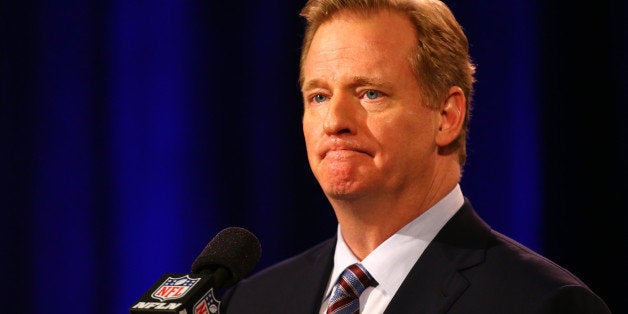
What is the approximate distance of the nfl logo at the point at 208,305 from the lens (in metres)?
Result: 1.47

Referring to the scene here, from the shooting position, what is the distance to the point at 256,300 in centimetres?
237

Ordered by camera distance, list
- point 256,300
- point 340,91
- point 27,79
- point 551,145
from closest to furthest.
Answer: point 340,91, point 256,300, point 551,145, point 27,79

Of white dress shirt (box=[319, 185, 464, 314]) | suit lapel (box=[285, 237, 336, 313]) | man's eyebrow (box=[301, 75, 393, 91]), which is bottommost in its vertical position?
suit lapel (box=[285, 237, 336, 313])

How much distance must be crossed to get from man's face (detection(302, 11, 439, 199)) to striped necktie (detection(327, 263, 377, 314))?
21 cm

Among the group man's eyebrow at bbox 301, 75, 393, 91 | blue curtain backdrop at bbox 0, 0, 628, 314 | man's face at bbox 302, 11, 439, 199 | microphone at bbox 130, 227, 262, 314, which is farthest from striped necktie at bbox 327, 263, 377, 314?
blue curtain backdrop at bbox 0, 0, 628, 314

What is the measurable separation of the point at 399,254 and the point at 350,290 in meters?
0.14

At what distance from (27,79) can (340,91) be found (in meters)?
1.66

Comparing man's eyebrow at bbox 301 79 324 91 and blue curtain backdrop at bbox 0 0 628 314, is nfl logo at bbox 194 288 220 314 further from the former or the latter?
blue curtain backdrop at bbox 0 0 628 314

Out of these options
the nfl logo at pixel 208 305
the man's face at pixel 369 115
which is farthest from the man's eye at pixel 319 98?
the nfl logo at pixel 208 305

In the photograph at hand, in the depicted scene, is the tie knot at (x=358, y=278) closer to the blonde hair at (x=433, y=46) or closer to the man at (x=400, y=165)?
the man at (x=400, y=165)

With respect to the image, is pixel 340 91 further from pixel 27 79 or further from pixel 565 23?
pixel 27 79

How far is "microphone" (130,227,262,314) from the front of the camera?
1446 mm

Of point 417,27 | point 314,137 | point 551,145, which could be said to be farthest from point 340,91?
point 551,145

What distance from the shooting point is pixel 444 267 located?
200 centimetres
